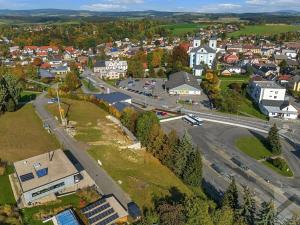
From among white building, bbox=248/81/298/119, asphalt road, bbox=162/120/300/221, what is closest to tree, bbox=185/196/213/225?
asphalt road, bbox=162/120/300/221

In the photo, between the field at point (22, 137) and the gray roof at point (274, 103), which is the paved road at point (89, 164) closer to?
the field at point (22, 137)

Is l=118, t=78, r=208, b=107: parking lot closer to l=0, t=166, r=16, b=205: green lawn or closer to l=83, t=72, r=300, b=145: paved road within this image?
l=83, t=72, r=300, b=145: paved road

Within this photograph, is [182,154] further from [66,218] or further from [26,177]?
[26,177]

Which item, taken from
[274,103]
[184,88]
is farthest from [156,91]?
[274,103]

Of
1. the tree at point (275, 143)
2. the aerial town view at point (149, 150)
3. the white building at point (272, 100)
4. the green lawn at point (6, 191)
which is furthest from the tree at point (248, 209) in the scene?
the white building at point (272, 100)

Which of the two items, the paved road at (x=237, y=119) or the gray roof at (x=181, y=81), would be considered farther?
the gray roof at (x=181, y=81)
